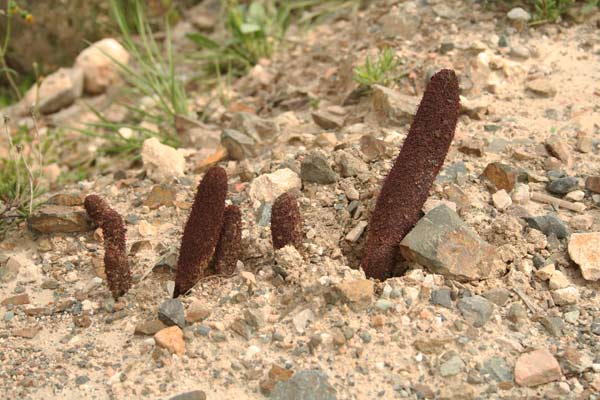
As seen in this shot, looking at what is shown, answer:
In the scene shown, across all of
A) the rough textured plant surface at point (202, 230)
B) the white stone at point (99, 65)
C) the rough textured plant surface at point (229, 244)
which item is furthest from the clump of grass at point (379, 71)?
the white stone at point (99, 65)

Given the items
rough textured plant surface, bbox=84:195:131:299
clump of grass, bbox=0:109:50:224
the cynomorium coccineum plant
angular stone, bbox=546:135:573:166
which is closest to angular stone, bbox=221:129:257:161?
clump of grass, bbox=0:109:50:224

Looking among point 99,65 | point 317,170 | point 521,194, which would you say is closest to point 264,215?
point 317,170

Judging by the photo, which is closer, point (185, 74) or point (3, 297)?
point (3, 297)

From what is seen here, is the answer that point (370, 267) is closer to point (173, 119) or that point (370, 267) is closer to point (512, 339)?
point (512, 339)

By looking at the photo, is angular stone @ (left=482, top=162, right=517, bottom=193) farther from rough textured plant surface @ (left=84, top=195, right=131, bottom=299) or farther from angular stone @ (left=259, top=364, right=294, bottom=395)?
rough textured plant surface @ (left=84, top=195, right=131, bottom=299)

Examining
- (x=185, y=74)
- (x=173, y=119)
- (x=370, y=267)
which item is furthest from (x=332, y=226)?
(x=185, y=74)

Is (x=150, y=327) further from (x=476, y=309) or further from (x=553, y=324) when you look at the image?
(x=553, y=324)
